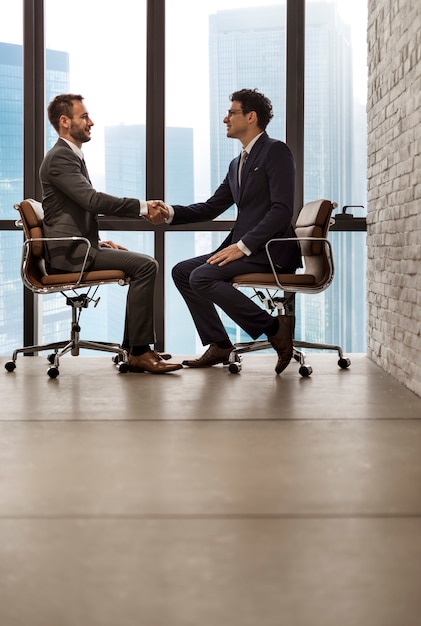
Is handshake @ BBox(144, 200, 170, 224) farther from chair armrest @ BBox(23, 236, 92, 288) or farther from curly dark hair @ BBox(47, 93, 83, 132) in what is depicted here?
curly dark hair @ BBox(47, 93, 83, 132)

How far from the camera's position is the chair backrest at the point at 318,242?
4.23 m

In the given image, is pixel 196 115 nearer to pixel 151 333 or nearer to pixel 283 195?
pixel 283 195

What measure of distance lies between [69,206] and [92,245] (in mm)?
252

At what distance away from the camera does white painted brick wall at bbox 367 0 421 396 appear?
3.61 m

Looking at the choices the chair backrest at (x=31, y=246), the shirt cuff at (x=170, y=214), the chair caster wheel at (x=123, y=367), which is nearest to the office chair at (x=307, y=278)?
the chair caster wheel at (x=123, y=367)

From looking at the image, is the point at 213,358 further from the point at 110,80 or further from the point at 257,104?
the point at 110,80

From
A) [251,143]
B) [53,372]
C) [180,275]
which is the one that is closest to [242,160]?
[251,143]

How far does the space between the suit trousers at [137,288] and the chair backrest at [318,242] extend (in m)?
0.86

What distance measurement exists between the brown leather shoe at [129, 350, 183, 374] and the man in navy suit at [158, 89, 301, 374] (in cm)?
25

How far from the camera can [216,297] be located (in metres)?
4.20

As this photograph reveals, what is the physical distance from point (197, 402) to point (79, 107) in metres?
2.08

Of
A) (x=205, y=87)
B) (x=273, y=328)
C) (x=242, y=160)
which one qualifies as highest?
(x=205, y=87)

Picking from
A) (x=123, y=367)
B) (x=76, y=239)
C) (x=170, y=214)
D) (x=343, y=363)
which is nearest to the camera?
(x=76, y=239)

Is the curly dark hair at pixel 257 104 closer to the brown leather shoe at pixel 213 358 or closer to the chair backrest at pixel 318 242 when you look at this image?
the chair backrest at pixel 318 242
